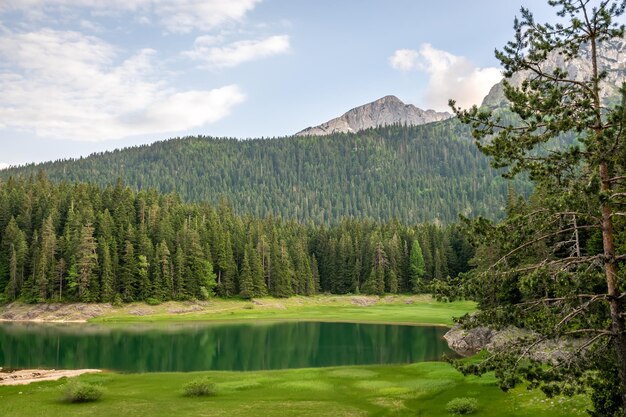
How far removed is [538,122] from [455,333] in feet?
195

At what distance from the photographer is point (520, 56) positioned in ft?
62.6

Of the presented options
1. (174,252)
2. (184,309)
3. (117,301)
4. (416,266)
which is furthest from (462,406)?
(416,266)

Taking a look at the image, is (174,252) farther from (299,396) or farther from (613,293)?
(613,293)

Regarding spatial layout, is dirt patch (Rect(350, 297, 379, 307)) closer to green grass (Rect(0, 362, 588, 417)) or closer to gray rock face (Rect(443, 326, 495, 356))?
gray rock face (Rect(443, 326, 495, 356))

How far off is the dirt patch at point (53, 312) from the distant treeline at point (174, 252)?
2459 millimetres

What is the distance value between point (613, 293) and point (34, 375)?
4964 centimetres

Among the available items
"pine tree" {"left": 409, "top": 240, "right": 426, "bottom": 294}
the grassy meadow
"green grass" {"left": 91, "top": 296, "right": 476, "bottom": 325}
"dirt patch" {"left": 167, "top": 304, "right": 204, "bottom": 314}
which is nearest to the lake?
"green grass" {"left": 91, "top": 296, "right": 476, "bottom": 325}

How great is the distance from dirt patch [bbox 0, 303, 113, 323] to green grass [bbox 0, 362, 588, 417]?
6356 cm

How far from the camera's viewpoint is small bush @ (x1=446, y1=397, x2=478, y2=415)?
31125mm

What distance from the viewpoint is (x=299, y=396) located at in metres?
37.9

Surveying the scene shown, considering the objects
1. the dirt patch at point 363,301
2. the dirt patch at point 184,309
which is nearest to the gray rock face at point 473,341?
the dirt patch at point 184,309

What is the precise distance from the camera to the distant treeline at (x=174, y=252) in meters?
116

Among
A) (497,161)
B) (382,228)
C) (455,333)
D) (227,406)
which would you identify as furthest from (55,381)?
(382,228)

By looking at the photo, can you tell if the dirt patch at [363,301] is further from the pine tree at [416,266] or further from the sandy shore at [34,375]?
the sandy shore at [34,375]
